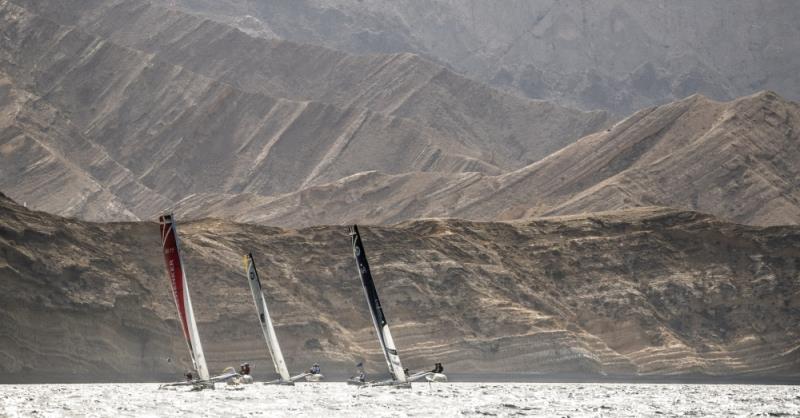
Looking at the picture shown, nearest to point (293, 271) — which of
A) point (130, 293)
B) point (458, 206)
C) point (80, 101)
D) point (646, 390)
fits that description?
point (130, 293)

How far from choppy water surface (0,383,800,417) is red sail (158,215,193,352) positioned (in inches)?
148

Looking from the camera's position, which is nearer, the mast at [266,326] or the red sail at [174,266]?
the red sail at [174,266]

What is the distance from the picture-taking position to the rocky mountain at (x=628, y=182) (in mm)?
136000

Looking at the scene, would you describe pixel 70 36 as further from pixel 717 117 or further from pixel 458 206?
pixel 717 117

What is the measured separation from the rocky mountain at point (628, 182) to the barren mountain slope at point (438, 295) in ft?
61.8

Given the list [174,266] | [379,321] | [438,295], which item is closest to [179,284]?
[174,266]

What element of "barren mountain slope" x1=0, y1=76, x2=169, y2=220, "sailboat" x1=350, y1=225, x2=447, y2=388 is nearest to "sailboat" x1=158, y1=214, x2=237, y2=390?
"sailboat" x1=350, y1=225, x2=447, y2=388

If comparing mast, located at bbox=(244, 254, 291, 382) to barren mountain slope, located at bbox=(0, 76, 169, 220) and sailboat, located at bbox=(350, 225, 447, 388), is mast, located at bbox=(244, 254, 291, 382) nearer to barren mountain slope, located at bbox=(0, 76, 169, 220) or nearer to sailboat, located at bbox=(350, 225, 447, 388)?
sailboat, located at bbox=(350, 225, 447, 388)

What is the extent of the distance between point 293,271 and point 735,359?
111 feet

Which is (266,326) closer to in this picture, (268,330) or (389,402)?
(268,330)

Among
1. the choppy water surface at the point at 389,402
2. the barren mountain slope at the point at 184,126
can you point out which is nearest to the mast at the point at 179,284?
the choppy water surface at the point at 389,402

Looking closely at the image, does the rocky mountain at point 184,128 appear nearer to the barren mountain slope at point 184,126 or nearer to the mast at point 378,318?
the barren mountain slope at point 184,126

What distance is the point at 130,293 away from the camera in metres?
91.1

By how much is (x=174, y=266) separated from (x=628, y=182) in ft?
263
